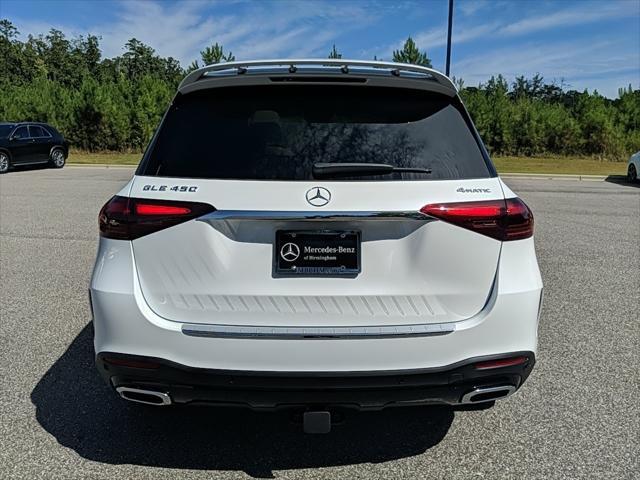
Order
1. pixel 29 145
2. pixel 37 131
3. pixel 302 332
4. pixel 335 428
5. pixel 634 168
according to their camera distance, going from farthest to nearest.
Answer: pixel 37 131 < pixel 29 145 < pixel 634 168 < pixel 335 428 < pixel 302 332

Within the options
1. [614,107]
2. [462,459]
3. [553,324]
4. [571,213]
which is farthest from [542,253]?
[614,107]

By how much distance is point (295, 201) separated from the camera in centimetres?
224

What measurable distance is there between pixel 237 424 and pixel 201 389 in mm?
869

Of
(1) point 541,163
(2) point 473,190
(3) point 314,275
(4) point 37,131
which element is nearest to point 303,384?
(3) point 314,275

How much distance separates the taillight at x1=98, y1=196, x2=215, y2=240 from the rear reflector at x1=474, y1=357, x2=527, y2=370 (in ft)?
4.17

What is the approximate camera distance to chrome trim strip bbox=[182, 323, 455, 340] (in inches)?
87.5

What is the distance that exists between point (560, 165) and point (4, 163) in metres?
21.2

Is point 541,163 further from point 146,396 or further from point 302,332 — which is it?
point 146,396

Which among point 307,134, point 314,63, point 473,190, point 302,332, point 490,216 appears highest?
point 314,63

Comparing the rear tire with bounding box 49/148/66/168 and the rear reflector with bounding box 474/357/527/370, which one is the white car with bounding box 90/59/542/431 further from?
the rear tire with bounding box 49/148/66/168

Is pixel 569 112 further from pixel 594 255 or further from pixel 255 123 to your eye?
pixel 255 123

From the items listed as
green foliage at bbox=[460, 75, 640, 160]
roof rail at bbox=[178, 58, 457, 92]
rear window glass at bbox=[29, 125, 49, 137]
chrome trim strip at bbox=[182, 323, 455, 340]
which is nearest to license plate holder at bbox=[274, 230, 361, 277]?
chrome trim strip at bbox=[182, 323, 455, 340]

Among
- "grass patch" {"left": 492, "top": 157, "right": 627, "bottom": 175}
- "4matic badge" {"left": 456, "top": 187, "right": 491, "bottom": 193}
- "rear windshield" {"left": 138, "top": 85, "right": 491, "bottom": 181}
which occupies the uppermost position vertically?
"rear windshield" {"left": 138, "top": 85, "right": 491, "bottom": 181}

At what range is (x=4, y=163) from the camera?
18953 mm
